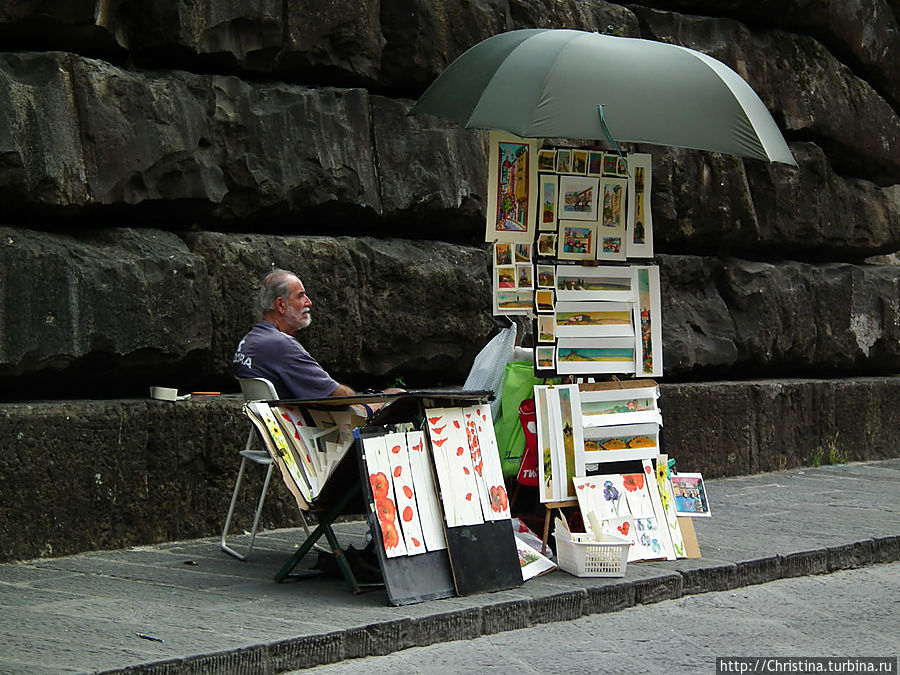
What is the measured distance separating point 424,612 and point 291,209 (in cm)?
273

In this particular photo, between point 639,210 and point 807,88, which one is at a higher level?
point 807,88

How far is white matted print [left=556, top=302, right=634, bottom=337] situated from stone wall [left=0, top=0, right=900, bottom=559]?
1.49 meters

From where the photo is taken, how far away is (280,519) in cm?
647

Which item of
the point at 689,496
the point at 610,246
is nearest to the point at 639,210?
the point at 610,246

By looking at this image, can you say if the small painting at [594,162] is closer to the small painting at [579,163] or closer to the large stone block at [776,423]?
the small painting at [579,163]

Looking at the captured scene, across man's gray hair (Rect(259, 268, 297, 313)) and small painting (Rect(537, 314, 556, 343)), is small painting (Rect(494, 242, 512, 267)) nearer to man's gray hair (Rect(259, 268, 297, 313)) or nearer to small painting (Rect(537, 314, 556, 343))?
small painting (Rect(537, 314, 556, 343))

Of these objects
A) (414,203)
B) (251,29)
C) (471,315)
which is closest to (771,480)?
(471,315)

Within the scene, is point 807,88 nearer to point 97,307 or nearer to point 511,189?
point 511,189

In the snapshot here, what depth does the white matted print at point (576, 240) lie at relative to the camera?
5.80m

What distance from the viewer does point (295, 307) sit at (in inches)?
Answer: 231

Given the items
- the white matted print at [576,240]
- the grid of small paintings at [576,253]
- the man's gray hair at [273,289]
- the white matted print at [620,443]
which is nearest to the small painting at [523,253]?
the grid of small paintings at [576,253]

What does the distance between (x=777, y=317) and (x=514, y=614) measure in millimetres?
5169

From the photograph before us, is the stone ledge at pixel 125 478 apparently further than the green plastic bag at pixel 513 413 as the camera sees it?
No

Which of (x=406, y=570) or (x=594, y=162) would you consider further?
(x=594, y=162)
